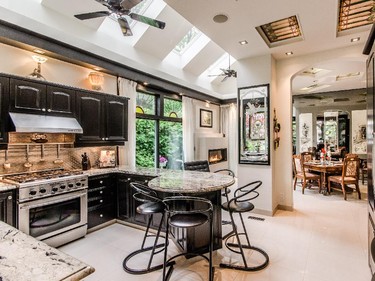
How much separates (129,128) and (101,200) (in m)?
1.60

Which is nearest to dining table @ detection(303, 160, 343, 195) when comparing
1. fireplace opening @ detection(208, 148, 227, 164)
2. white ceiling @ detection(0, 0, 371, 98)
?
white ceiling @ detection(0, 0, 371, 98)

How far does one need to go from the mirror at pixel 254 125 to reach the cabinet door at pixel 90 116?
109 inches

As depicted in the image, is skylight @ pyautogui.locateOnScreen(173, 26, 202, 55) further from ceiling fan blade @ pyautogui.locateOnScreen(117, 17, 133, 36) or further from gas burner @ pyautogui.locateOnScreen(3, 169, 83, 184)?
gas burner @ pyautogui.locateOnScreen(3, 169, 83, 184)

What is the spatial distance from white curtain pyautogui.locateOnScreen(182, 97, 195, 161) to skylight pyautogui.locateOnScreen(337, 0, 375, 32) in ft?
13.2

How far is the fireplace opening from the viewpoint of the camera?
7.56 metres

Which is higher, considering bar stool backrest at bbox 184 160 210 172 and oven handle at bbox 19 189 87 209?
bar stool backrest at bbox 184 160 210 172

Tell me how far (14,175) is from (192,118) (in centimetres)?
472

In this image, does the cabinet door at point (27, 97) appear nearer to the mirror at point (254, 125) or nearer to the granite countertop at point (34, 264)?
the granite countertop at point (34, 264)

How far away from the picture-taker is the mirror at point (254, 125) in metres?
4.55

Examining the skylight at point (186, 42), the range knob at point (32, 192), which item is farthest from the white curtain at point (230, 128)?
the range knob at point (32, 192)

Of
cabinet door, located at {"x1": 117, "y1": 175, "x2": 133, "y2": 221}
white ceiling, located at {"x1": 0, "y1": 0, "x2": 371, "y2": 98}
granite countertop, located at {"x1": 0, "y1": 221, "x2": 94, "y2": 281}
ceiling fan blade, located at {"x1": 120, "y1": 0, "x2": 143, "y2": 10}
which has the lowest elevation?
cabinet door, located at {"x1": 117, "y1": 175, "x2": 133, "y2": 221}

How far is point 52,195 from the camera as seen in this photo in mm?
3094

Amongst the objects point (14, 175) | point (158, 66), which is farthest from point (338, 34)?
point (14, 175)

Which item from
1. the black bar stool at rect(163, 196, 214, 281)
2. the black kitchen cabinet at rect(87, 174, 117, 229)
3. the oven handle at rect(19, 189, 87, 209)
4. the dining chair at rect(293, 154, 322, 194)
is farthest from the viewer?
the dining chair at rect(293, 154, 322, 194)
